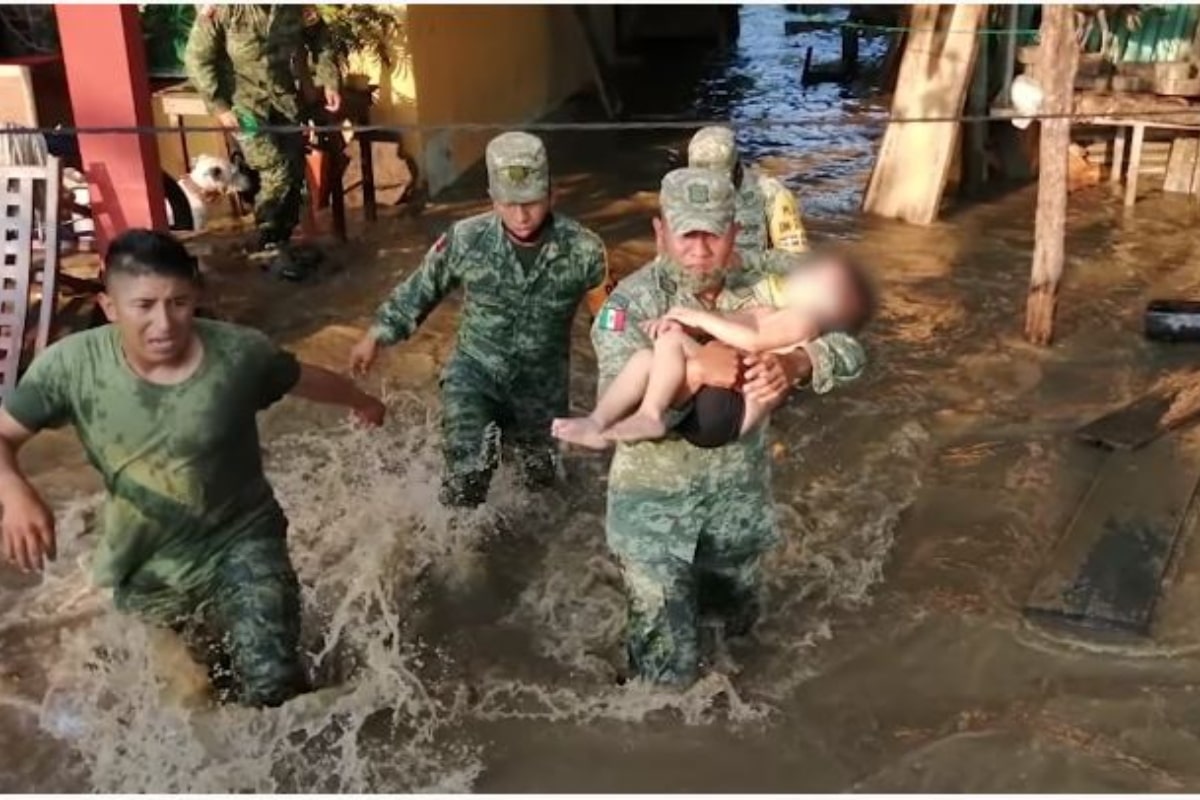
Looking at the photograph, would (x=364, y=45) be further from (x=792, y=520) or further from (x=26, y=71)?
(x=792, y=520)

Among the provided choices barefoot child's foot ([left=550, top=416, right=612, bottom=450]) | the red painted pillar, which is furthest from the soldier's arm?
the red painted pillar

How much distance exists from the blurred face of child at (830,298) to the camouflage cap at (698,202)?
0.29 m

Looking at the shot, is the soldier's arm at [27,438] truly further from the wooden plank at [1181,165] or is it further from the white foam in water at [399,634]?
the wooden plank at [1181,165]

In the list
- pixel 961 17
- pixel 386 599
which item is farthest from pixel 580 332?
pixel 961 17

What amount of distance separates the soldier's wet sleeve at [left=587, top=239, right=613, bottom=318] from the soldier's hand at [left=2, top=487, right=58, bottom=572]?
2.33 m

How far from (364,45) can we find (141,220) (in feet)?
9.45

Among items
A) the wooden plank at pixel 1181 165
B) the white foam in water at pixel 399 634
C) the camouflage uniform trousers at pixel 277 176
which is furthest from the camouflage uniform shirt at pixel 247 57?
the wooden plank at pixel 1181 165

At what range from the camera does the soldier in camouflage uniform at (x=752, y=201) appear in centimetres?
545

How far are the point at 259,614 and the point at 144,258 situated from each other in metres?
1.12

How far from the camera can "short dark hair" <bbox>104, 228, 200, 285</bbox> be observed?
368 cm

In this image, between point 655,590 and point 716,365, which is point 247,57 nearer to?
point 655,590

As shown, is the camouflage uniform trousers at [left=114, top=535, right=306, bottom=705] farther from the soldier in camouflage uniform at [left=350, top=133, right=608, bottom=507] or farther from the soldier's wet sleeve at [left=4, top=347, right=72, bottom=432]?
the soldier in camouflage uniform at [left=350, top=133, right=608, bottom=507]

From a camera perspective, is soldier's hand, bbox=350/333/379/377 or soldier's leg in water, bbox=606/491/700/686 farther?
soldier's hand, bbox=350/333/379/377

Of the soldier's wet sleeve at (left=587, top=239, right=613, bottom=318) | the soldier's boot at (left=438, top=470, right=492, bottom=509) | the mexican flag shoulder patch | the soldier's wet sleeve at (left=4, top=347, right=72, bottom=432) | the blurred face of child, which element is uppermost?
the blurred face of child
